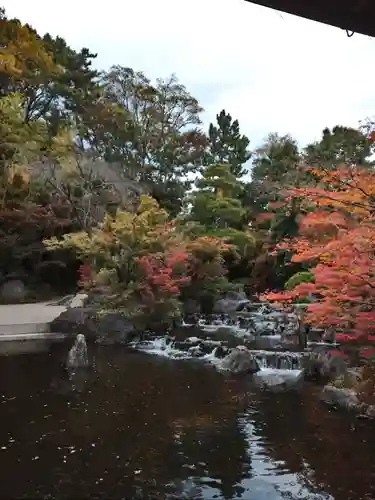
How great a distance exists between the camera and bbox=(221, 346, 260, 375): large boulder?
9.16m

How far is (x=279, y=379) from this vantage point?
27.7 feet

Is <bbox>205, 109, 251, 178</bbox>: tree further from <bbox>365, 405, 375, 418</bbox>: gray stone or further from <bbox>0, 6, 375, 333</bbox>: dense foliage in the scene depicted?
<bbox>365, 405, 375, 418</bbox>: gray stone

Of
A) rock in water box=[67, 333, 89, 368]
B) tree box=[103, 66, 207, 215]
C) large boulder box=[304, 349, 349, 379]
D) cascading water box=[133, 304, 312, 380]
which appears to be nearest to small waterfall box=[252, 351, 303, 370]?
cascading water box=[133, 304, 312, 380]

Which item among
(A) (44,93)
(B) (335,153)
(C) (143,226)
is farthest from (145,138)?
(C) (143,226)

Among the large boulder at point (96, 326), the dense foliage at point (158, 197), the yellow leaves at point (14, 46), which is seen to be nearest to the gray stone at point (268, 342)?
the dense foliage at point (158, 197)

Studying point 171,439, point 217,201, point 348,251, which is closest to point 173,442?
point 171,439

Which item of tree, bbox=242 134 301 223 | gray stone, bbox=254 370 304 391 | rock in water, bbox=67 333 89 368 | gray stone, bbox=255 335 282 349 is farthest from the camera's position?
tree, bbox=242 134 301 223

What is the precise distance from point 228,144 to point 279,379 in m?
23.6

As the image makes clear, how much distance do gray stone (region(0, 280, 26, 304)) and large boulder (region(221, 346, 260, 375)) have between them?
434 inches

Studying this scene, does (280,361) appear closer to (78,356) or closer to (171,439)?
(78,356)

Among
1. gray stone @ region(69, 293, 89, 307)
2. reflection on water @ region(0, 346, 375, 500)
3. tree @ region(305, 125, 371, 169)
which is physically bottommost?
reflection on water @ region(0, 346, 375, 500)

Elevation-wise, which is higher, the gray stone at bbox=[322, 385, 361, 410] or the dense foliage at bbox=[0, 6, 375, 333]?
the dense foliage at bbox=[0, 6, 375, 333]

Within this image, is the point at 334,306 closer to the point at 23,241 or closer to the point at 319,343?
the point at 319,343

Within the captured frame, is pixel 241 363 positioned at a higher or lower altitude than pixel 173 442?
higher
